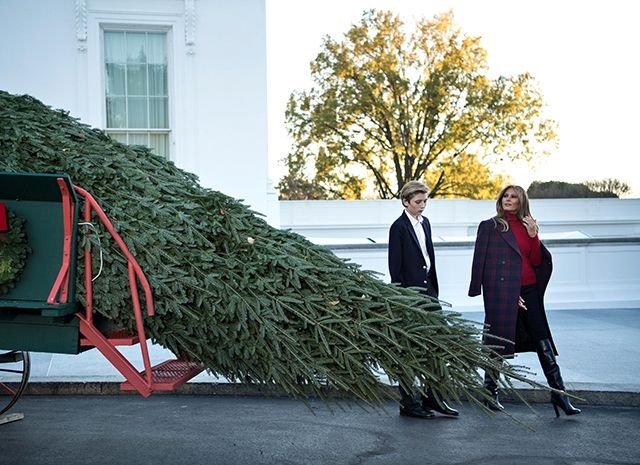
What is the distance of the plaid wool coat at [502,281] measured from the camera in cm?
698

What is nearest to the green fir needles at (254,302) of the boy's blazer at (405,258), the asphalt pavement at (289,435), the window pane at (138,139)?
the asphalt pavement at (289,435)

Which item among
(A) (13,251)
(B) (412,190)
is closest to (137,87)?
(B) (412,190)

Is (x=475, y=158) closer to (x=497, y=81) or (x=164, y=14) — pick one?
(x=497, y=81)

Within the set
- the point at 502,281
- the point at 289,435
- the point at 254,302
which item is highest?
the point at 254,302

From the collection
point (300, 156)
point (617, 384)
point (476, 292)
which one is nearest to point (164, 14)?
point (476, 292)

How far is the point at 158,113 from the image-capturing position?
12023 millimetres

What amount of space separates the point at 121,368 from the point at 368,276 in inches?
58.8

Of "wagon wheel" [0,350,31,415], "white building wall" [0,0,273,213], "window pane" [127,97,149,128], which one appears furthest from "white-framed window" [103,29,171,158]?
"wagon wheel" [0,350,31,415]

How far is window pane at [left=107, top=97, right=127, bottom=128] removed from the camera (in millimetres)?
11898

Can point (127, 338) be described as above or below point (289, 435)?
above

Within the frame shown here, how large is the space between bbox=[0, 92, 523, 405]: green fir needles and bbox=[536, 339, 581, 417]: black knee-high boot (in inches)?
81.5

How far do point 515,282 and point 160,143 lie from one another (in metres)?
6.48

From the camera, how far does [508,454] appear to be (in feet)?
19.5

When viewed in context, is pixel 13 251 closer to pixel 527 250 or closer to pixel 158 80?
pixel 527 250
